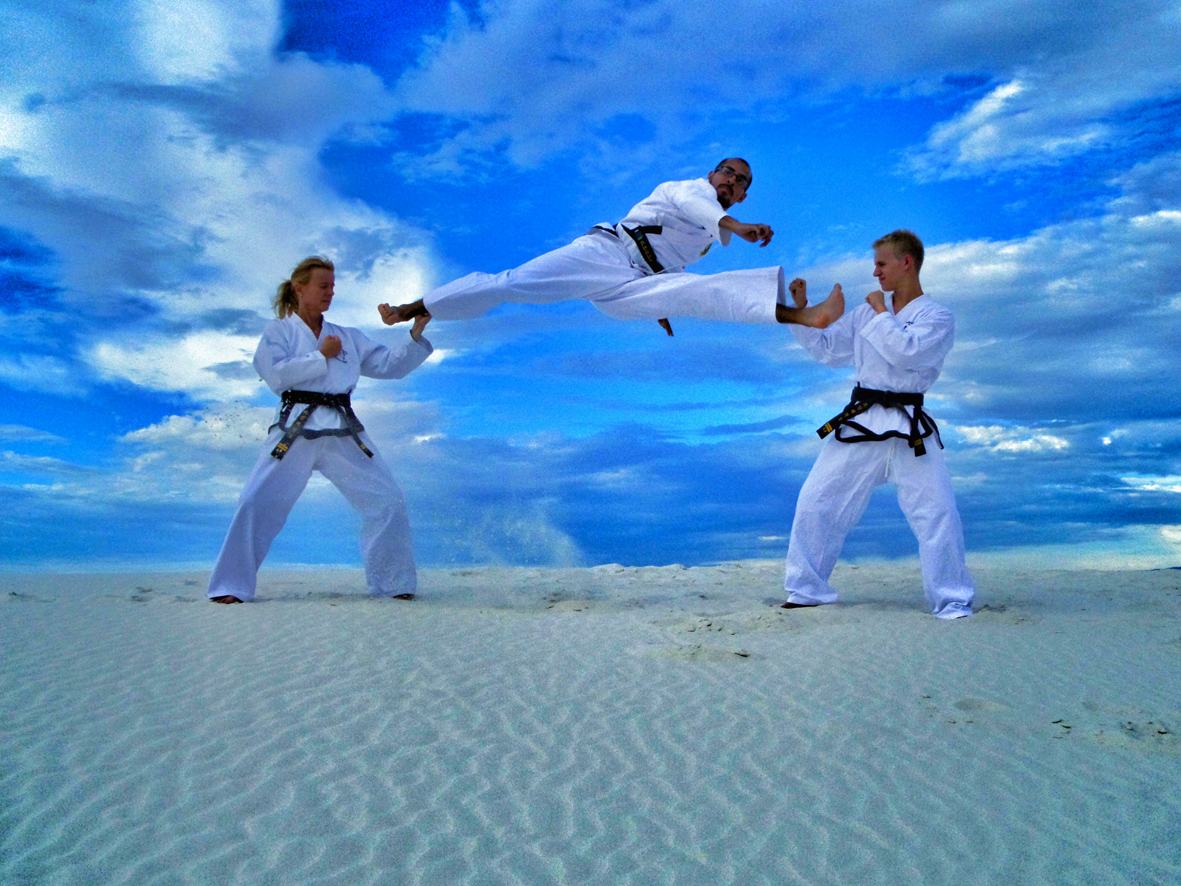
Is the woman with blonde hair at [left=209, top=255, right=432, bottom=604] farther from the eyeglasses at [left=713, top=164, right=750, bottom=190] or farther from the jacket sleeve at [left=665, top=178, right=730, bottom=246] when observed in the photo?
the eyeglasses at [left=713, top=164, right=750, bottom=190]

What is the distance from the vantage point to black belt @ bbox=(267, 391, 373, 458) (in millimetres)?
5727

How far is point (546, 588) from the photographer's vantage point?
24.0 ft

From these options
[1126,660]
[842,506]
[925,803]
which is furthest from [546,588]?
[925,803]

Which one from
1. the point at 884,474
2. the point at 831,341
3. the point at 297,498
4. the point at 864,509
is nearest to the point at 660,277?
the point at 831,341

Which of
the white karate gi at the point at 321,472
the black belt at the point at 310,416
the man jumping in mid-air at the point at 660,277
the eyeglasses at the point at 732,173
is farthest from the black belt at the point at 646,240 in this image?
the black belt at the point at 310,416

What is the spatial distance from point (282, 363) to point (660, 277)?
2693mm

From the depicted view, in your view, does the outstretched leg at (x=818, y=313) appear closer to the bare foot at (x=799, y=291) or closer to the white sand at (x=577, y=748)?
the bare foot at (x=799, y=291)

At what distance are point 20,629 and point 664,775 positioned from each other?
3937mm

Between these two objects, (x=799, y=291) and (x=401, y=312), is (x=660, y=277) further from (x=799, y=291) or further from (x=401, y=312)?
(x=401, y=312)

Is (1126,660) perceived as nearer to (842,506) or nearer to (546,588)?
(842,506)

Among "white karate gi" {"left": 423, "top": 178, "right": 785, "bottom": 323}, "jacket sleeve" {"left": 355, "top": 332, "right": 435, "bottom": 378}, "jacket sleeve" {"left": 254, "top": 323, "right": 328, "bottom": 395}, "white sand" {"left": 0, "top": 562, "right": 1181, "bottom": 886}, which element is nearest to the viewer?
→ "white sand" {"left": 0, "top": 562, "right": 1181, "bottom": 886}

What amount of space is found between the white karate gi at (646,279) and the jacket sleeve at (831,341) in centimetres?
100

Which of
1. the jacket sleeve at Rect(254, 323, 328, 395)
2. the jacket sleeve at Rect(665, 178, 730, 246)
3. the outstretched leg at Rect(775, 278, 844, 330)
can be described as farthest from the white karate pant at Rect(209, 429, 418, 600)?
the outstretched leg at Rect(775, 278, 844, 330)

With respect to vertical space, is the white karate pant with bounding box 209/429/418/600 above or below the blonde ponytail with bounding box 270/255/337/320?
below
